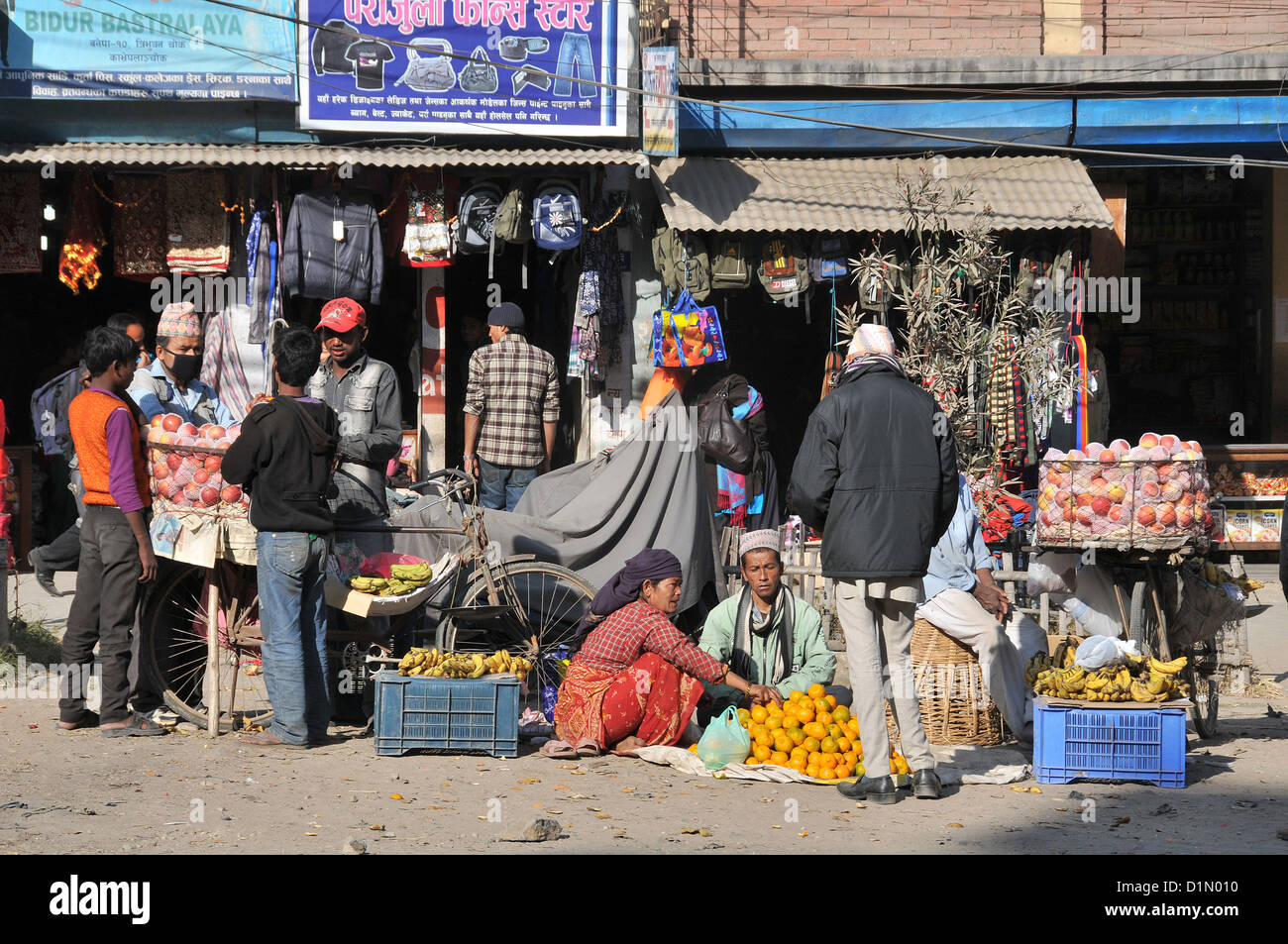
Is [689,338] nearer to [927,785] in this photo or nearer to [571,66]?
[571,66]

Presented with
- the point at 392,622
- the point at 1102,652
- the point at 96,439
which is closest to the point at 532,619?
the point at 392,622

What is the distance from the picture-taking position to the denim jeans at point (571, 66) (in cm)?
1165

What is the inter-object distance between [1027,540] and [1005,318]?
2.74 m

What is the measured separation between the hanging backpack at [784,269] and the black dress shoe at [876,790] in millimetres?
5973

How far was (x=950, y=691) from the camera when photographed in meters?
7.97

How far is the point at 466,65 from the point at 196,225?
2434 millimetres

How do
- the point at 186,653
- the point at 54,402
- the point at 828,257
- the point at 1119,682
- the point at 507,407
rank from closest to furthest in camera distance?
the point at 1119,682, the point at 186,653, the point at 54,402, the point at 507,407, the point at 828,257

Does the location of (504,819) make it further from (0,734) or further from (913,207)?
(913,207)

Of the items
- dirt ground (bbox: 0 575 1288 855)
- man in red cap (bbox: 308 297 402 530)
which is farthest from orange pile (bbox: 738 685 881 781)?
man in red cap (bbox: 308 297 402 530)

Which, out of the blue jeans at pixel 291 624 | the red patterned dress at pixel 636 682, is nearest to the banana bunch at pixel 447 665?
the red patterned dress at pixel 636 682

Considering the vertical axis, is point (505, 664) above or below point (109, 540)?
below

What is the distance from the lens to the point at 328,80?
11469mm

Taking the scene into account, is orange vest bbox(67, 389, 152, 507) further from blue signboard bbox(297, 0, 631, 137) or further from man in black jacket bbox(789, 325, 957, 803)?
blue signboard bbox(297, 0, 631, 137)

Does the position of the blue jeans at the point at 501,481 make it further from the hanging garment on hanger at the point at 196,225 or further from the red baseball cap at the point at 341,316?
the hanging garment on hanger at the point at 196,225
